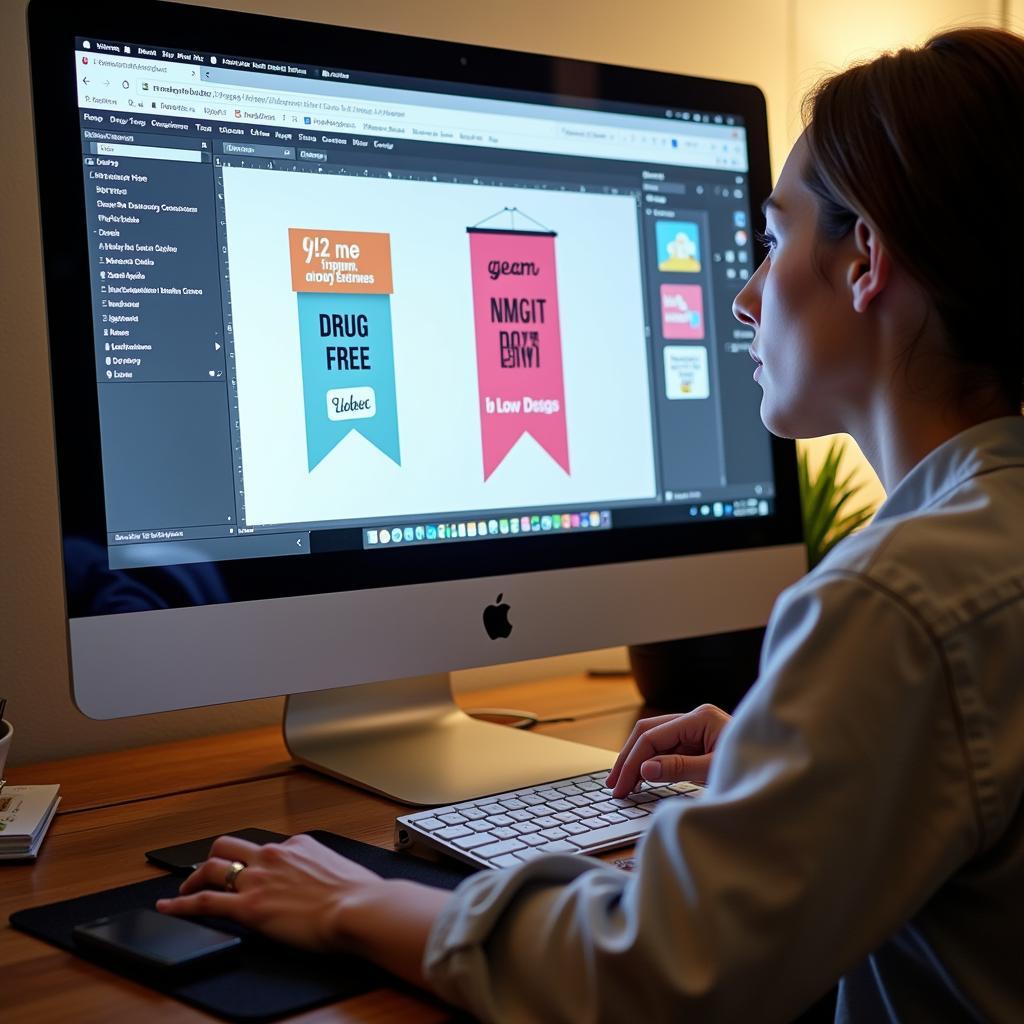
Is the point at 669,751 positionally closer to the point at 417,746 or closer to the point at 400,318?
the point at 417,746

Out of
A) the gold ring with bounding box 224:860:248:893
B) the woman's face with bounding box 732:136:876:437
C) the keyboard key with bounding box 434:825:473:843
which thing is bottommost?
the keyboard key with bounding box 434:825:473:843

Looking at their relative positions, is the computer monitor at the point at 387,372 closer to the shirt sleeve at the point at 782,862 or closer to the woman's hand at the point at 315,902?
the woman's hand at the point at 315,902

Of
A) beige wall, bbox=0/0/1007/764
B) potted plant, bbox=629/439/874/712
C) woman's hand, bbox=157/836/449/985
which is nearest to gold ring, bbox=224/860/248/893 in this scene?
woman's hand, bbox=157/836/449/985

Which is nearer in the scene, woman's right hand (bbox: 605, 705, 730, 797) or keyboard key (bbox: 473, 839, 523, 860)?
keyboard key (bbox: 473, 839, 523, 860)

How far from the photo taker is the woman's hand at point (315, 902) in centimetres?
55

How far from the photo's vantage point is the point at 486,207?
1.02 meters

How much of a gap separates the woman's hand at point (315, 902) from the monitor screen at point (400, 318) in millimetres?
261

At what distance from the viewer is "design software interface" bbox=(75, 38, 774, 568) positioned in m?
0.86

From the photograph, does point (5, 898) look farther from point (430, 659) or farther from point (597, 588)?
point (597, 588)

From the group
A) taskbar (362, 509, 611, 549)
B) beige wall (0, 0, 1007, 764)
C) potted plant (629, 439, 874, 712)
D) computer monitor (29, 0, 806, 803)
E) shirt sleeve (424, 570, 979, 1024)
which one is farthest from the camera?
potted plant (629, 439, 874, 712)

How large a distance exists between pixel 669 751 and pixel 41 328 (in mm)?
720

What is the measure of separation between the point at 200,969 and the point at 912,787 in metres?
0.34

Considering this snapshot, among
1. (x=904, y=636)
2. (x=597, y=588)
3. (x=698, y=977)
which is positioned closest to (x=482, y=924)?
(x=698, y=977)

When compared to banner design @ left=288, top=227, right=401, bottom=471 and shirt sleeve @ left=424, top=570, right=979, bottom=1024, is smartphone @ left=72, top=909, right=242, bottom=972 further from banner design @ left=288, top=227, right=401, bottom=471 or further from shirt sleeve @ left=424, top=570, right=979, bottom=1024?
banner design @ left=288, top=227, right=401, bottom=471
